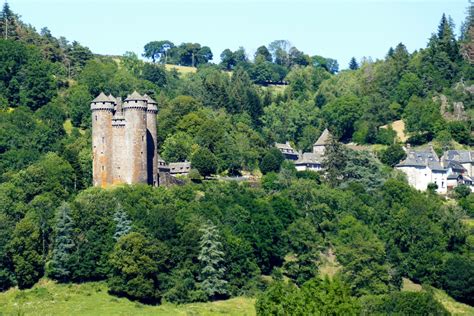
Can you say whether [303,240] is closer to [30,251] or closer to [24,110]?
[30,251]

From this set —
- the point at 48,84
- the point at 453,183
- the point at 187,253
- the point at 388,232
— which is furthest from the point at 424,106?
the point at 187,253

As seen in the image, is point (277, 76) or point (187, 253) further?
point (277, 76)

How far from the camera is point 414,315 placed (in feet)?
219

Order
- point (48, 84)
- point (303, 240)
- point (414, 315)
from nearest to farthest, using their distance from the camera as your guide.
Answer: point (414, 315) → point (303, 240) → point (48, 84)

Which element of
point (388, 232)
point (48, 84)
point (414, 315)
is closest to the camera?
point (414, 315)

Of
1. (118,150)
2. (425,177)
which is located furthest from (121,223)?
(425,177)

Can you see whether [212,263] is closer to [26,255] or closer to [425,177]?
[26,255]

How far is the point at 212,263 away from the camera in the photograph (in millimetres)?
73312

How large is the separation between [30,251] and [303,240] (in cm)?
2062

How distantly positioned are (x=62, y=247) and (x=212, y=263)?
1076 centimetres

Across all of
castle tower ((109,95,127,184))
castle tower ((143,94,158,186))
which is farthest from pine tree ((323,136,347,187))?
castle tower ((109,95,127,184))

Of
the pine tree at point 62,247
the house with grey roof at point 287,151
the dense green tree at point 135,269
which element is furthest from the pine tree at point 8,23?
the dense green tree at point 135,269

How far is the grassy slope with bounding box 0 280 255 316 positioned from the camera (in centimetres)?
6734

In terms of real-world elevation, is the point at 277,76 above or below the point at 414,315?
above
